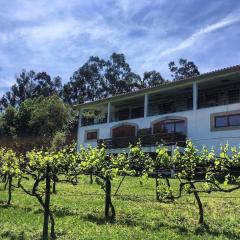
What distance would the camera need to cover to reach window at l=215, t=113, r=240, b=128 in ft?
93.1

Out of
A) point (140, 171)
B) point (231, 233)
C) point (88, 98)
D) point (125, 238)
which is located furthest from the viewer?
point (88, 98)

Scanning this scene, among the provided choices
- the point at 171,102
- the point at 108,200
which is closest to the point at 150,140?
the point at 171,102

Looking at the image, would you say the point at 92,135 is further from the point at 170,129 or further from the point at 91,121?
the point at 170,129

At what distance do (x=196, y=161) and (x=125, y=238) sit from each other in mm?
2740

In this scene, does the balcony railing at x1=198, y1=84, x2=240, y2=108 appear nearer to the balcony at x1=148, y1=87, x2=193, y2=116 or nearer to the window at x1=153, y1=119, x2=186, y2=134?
the balcony at x1=148, y1=87, x2=193, y2=116

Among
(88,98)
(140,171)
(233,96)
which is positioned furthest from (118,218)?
(88,98)

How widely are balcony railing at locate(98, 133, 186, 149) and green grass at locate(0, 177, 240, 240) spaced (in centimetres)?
1406

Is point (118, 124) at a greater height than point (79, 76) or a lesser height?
lesser

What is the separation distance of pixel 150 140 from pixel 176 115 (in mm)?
2712

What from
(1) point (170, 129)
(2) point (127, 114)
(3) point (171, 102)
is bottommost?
(1) point (170, 129)

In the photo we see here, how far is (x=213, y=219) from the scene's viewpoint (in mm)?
10430

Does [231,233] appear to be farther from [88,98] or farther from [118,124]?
[88,98]

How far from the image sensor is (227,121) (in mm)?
28859

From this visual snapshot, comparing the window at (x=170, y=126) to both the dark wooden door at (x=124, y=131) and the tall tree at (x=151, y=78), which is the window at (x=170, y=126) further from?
the tall tree at (x=151, y=78)
